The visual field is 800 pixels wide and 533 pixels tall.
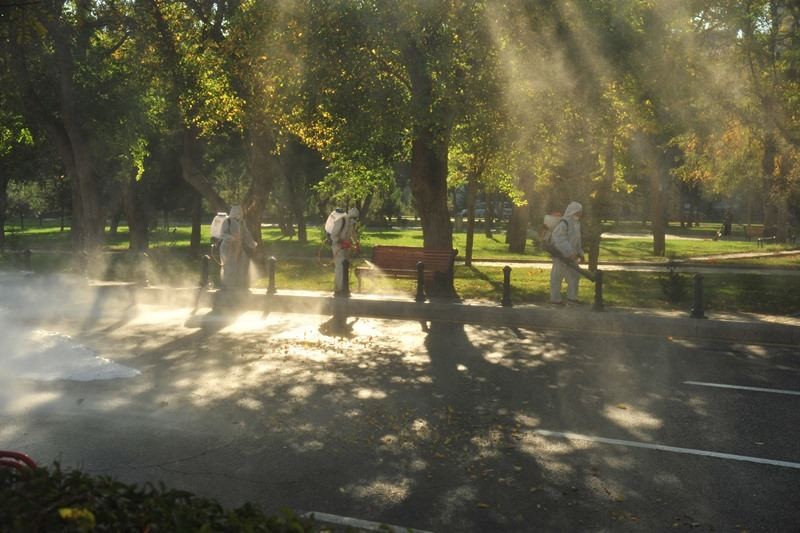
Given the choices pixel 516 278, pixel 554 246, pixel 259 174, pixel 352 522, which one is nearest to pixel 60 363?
pixel 352 522

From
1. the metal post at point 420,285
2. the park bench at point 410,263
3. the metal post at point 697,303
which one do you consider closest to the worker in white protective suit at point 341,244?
the park bench at point 410,263

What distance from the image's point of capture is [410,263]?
21.3m

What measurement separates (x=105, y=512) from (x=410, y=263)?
17.8 metres

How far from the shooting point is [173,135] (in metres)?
41.4

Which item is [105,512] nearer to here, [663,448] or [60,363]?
[663,448]

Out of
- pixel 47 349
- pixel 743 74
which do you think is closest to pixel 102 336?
pixel 47 349

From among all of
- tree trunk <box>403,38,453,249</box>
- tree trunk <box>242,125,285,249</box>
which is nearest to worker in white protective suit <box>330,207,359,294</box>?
tree trunk <box>403,38,453,249</box>

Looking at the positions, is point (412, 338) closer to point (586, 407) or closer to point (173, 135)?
point (586, 407)

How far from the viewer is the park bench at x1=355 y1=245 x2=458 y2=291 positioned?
66.0 ft

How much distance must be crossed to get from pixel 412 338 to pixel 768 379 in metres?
5.69

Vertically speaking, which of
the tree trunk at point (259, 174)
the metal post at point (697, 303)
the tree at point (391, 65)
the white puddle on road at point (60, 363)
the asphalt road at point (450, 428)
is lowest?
the asphalt road at point (450, 428)

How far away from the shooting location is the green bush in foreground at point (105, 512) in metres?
3.54

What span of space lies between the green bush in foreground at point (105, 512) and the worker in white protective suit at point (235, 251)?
16.3 metres

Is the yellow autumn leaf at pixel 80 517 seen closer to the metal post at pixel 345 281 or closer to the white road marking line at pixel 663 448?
the white road marking line at pixel 663 448
